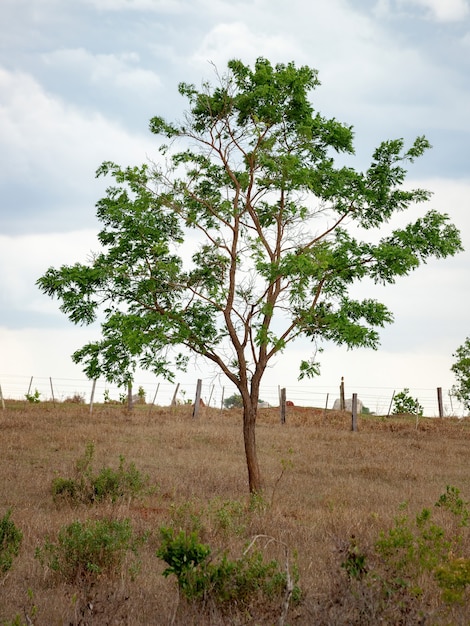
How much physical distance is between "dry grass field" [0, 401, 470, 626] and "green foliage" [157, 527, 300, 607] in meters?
0.15

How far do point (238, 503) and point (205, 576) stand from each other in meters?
6.26

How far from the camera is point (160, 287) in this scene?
1827 centimetres

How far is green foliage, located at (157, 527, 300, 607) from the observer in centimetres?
660

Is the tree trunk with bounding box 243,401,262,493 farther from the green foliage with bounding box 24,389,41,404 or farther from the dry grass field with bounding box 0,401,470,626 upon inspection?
the green foliage with bounding box 24,389,41,404

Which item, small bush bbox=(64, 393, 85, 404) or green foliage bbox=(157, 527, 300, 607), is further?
small bush bbox=(64, 393, 85, 404)

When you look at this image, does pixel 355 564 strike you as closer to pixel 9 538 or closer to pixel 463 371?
pixel 9 538

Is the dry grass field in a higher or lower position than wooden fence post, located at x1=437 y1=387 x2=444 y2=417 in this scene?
lower

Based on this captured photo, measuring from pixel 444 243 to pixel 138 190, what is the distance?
28.9ft

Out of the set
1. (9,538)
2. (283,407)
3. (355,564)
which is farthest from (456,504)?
(283,407)

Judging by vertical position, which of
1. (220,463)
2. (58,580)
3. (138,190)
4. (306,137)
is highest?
(306,137)

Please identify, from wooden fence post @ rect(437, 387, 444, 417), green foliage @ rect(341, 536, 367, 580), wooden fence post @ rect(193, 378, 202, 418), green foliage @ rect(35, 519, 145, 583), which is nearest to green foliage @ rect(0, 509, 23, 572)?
green foliage @ rect(35, 519, 145, 583)

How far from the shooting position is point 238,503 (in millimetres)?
12852

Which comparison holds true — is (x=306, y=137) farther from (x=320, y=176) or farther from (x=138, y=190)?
(x=138, y=190)

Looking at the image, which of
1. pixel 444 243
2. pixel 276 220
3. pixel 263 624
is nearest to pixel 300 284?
pixel 276 220
